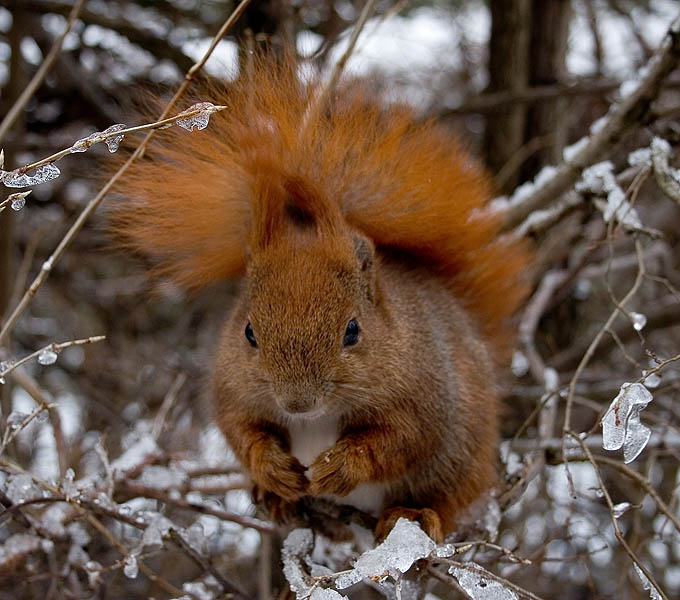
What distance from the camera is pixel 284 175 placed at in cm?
145

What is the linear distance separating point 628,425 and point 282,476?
1.93ft

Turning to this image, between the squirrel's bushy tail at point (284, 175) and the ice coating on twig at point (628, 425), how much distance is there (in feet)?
2.05

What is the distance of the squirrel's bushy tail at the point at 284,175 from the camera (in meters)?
1.43

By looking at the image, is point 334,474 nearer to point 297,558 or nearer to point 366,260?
point 297,558

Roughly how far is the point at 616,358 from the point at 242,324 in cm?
159

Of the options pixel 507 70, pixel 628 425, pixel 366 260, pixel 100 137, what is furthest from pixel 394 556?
pixel 507 70

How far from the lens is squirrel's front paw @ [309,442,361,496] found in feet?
4.29

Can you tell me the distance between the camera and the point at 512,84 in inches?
96.5

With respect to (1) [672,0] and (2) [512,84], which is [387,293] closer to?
(2) [512,84]

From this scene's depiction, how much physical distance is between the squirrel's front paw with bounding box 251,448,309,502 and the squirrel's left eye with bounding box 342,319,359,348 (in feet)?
0.72

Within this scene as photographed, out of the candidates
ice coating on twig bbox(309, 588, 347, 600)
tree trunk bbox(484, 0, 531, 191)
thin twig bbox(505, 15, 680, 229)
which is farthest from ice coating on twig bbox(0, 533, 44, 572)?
tree trunk bbox(484, 0, 531, 191)

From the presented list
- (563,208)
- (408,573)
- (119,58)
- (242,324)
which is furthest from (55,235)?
(408,573)

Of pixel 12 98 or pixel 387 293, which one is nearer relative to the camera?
pixel 387 293

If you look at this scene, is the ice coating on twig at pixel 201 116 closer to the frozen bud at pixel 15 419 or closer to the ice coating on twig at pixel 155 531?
the frozen bud at pixel 15 419
